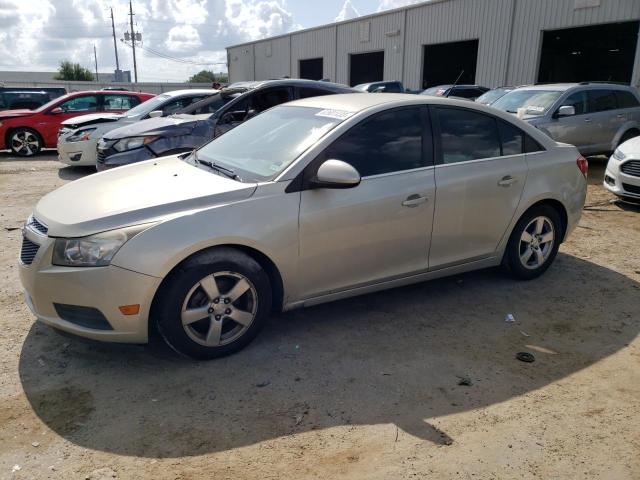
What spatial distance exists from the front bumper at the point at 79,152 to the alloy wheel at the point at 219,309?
26.8 ft

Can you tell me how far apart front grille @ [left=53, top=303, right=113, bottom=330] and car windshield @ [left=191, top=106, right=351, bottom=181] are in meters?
1.28

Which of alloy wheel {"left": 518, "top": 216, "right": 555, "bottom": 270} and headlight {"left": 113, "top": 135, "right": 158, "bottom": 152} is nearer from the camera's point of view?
alloy wheel {"left": 518, "top": 216, "right": 555, "bottom": 270}

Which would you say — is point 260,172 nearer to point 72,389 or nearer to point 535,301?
point 72,389

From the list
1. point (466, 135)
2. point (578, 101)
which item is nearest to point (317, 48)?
point (578, 101)

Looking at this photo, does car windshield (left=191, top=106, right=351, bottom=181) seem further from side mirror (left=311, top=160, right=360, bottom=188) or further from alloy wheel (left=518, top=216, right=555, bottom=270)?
alloy wheel (left=518, top=216, right=555, bottom=270)

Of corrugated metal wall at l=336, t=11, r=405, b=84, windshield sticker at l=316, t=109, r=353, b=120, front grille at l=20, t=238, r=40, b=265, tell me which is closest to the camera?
front grille at l=20, t=238, r=40, b=265

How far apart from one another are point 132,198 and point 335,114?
1583 millimetres

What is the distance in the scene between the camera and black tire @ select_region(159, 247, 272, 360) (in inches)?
126

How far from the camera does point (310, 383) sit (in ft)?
10.8

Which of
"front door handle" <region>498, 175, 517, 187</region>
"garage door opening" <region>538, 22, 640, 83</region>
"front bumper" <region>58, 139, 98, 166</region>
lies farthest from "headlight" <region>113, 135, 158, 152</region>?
"garage door opening" <region>538, 22, 640, 83</region>

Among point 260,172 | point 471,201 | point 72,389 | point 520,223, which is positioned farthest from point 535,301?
point 72,389

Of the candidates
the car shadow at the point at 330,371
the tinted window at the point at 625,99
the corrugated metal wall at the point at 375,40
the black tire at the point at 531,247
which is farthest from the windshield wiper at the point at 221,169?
the corrugated metal wall at the point at 375,40

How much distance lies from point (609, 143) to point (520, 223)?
7.54m

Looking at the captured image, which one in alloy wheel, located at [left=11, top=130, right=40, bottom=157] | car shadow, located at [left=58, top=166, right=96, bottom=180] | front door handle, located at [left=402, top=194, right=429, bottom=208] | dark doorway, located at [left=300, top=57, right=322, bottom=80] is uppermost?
dark doorway, located at [left=300, top=57, right=322, bottom=80]
